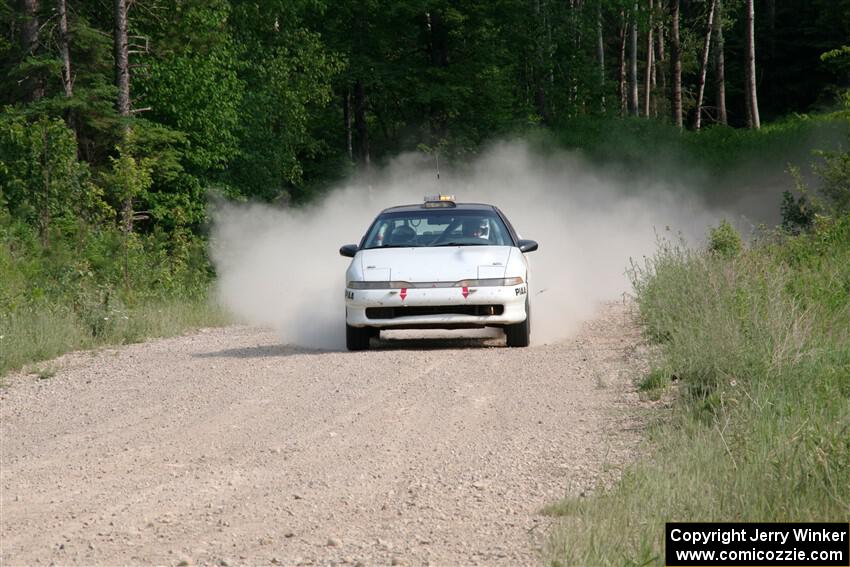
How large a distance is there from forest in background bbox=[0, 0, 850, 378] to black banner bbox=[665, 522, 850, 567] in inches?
406

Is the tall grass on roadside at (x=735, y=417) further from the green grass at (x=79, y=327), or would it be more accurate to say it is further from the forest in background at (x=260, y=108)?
the forest in background at (x=260, y=108)

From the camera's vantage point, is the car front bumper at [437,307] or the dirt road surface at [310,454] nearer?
the dirt road surface at [310,454]

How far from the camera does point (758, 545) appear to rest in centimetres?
604

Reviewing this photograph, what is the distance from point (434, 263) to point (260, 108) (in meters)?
24.6

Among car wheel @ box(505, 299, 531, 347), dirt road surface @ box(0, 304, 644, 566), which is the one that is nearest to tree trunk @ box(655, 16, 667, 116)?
car wheel @ box(505, 299, 531, 347)

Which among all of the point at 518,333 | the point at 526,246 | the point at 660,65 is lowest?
the point at 518,333

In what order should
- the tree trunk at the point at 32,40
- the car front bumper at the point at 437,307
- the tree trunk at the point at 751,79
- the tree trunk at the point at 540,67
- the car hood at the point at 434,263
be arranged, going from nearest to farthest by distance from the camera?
the car front bumper at the point at 437,307, the car hood at the point at 434,263, the tree trunk at the point at 32,40, the tree trunk at the point at 751,79, the tree trunk at the point at 540,67

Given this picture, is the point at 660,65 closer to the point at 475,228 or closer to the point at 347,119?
the point at 347,119

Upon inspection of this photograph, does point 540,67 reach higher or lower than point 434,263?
higher

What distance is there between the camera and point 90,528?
6914 millimetres

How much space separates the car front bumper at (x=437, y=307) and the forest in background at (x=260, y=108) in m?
4.05

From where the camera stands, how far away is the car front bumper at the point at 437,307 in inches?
571

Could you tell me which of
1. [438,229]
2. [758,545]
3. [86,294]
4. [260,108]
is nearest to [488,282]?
[438,229]

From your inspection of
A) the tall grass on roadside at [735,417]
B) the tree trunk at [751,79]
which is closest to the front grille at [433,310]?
the tall grass on roadside at [735,417]
